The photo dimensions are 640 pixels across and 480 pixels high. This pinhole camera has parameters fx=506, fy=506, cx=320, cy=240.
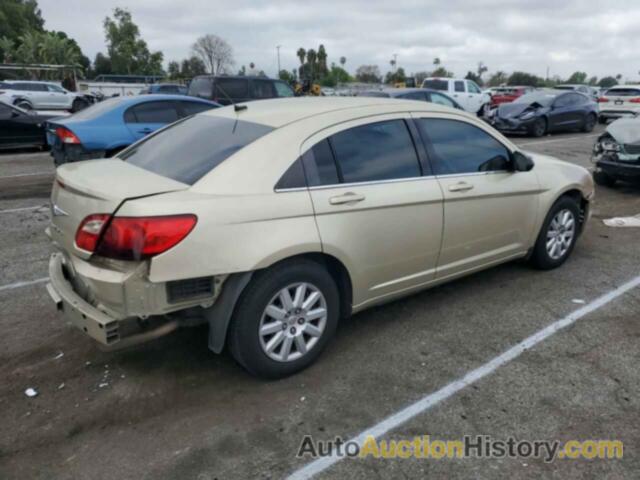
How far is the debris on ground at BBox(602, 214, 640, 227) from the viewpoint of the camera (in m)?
6.65

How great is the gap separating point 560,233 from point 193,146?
3.57 m

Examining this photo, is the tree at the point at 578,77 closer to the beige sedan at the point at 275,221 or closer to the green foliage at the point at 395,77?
the green foliage at the point at 395,77

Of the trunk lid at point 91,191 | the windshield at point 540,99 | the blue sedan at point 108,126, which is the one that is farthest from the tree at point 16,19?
the trunk lid at point 91,191

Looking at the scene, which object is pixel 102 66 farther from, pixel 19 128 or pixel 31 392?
pixel 31 392

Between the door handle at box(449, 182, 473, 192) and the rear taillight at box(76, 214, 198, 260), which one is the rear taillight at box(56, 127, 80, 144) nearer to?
the rear taillight at box(76, 214, 198, 260)

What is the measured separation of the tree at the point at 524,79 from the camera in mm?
79938

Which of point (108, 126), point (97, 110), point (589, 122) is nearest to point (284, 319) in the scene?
point (108, 126)

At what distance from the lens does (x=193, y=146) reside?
3354 millimetres

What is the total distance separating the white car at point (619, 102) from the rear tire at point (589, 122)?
A: 2.76 m

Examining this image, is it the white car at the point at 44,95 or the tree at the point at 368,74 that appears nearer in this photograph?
the white car at the point at 44,95

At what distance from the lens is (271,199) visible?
9.52 feet

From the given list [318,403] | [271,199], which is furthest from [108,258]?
[318,403]

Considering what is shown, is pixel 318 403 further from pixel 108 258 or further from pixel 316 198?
pixel 108 258

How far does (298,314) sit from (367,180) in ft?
3.27
